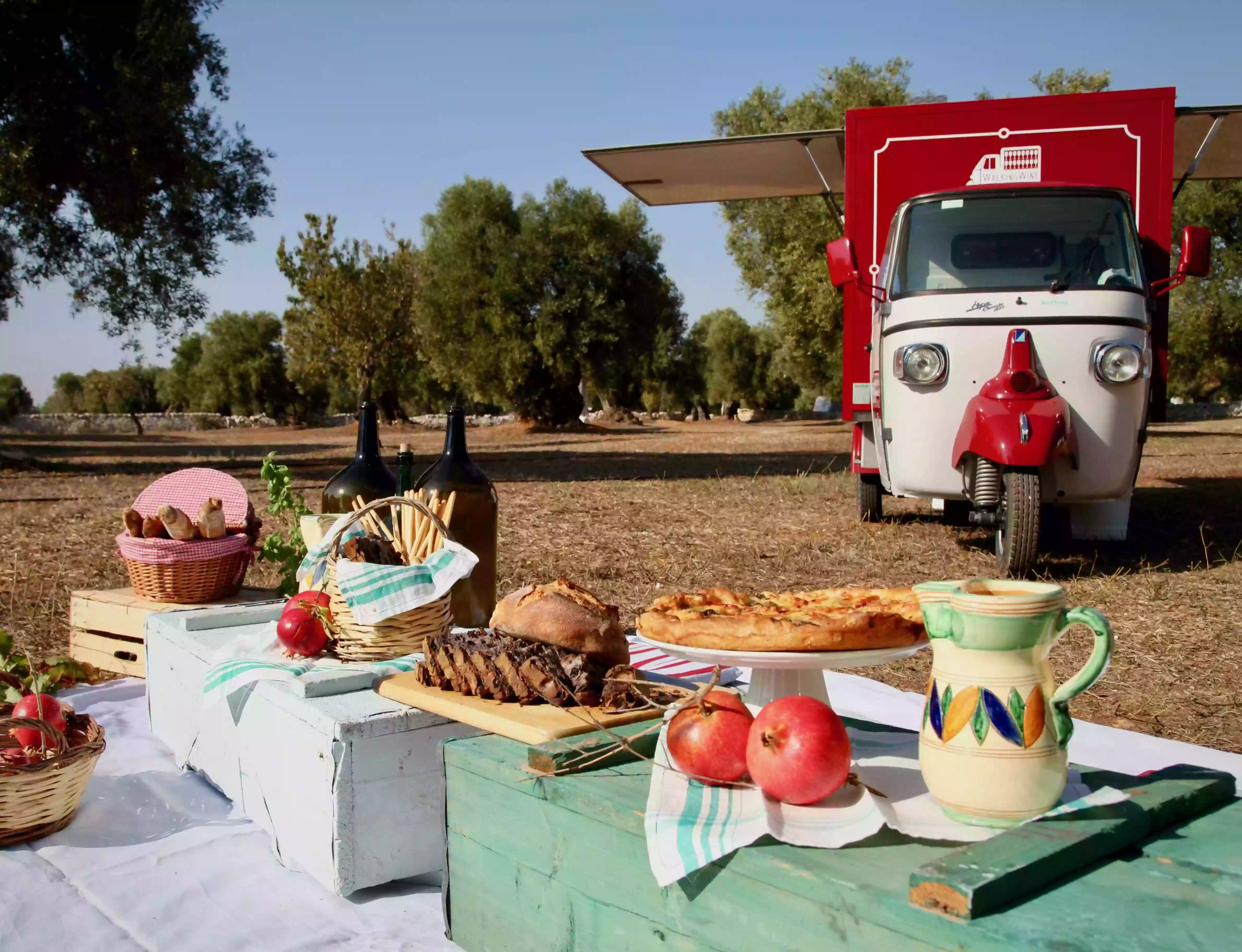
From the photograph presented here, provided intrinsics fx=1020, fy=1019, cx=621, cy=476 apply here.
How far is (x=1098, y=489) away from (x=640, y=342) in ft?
85.5

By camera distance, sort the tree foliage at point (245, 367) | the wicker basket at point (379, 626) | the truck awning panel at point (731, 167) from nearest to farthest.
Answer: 1. the wicker basket at point (379, 626)
2. the truck awning panel at point (731, 167)
3. the tree foliage at point (245, 367)

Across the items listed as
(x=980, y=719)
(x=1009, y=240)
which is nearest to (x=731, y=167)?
(x=1009, y=240)

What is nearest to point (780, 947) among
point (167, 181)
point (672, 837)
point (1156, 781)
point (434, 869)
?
point (672, 837)

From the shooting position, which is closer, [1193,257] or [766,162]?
[1193,257]

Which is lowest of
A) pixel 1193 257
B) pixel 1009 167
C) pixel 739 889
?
pixel 739 889

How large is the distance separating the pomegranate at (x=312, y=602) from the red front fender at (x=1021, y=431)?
153 inches

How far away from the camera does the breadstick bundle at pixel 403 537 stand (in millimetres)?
2336

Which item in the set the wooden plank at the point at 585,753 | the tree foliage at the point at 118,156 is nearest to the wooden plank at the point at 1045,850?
the wooden plank at the point at 585,753

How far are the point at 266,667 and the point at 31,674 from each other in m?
1.62

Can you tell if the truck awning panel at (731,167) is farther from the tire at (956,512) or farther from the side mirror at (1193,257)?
the tire at (956,512)

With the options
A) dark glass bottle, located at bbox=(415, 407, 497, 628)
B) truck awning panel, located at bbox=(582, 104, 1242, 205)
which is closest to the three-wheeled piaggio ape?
truck awning panel, located at bbox=(582, 104, 1242, 205)

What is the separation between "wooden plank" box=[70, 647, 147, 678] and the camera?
3580 mm

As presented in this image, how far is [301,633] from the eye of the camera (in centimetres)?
237

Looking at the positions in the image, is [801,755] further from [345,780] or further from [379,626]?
[379,626]
